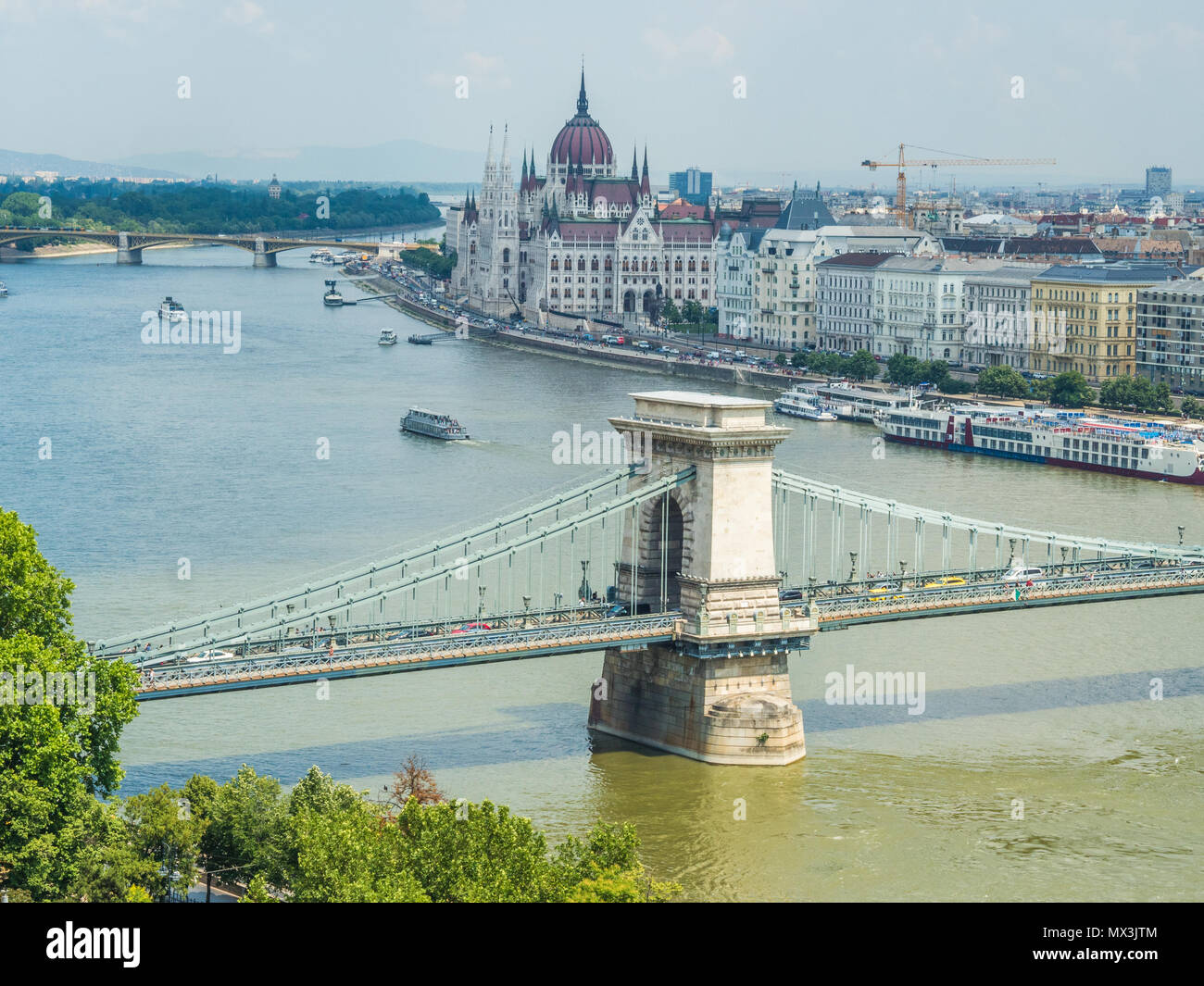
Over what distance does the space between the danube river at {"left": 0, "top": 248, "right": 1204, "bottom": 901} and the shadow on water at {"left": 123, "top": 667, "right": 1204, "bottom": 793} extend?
0.05 meters

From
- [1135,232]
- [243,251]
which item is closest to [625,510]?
[1135,232]

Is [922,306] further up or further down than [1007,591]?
further up

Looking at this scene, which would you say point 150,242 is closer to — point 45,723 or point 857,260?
point 857,260

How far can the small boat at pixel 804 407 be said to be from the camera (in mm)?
68188

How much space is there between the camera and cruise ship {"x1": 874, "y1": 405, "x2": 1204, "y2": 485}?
55.6 m

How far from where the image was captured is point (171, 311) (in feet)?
311

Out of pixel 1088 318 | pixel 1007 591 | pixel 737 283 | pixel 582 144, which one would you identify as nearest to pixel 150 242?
pixel 582 144

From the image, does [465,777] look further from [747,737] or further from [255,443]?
[255,443]

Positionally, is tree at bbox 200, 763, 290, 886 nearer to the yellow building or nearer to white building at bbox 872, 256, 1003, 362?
the yellow building

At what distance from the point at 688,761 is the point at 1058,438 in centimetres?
3359

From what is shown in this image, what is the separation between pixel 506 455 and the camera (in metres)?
56.2

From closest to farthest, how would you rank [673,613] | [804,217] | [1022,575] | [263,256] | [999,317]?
1. [673,613]
2. [1022,575]
3. [999,317]
4. [804,217]
5. [263,256]

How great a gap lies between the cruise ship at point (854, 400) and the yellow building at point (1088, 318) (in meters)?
6.04
